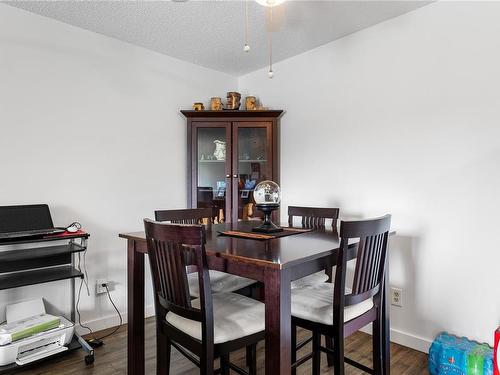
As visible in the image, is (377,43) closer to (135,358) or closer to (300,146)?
(300,146)

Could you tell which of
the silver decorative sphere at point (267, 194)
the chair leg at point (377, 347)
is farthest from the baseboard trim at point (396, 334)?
the silver decorative sphere at point (267, 194)

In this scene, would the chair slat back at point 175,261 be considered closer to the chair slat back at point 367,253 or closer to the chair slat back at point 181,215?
the chair slat back at point 367,253

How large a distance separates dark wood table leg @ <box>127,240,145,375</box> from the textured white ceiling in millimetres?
1640

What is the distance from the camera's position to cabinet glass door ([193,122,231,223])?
313cm

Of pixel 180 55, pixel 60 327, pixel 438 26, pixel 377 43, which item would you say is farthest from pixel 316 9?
pixel 60 327

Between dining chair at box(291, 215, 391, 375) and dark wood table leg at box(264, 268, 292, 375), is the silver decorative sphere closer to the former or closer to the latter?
dining chair at box(291, 215, 391, 375)

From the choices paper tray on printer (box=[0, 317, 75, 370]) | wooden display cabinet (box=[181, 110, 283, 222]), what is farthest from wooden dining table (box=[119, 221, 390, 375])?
wooden display cabinet (box=[181, 110, 283, 222])

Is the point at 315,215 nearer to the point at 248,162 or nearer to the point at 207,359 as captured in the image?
the point at 248,162

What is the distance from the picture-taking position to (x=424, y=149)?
7.49 ft

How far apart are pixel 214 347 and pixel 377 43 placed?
239 cm

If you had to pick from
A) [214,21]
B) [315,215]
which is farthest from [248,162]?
[214,21]

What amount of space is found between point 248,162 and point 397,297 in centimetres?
170

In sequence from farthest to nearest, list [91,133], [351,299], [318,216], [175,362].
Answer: [91,133] → [318,216] → [175,362] → [351,299]

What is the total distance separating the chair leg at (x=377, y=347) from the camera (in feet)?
5.32
